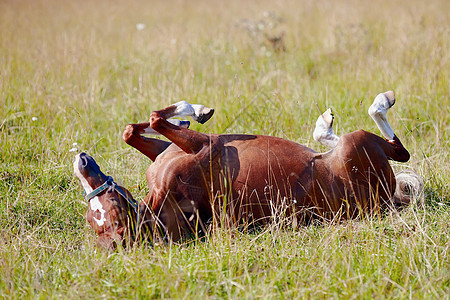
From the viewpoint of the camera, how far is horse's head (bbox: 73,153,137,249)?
276 cm

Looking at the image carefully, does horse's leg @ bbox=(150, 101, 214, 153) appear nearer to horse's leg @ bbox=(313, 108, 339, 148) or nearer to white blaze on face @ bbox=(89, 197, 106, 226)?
white blaze on face @ bbox=(89, 197, 106, 226)

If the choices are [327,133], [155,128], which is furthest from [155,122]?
[327,133]

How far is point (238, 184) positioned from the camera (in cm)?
303

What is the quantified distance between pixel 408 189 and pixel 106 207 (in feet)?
6.25

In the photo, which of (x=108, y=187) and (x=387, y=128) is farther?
(x=387, y=128)

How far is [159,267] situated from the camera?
2545mm

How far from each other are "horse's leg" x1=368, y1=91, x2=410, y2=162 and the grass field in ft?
1.18

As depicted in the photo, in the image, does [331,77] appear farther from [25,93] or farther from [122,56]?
[25,93]

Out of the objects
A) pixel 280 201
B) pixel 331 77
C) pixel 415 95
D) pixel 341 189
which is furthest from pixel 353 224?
pixel 331 77

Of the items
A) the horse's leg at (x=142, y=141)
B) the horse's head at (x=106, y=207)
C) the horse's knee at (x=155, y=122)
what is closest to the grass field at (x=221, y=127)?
the horse's head at (x=106, y=207)

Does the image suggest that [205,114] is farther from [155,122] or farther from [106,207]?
[106,207]

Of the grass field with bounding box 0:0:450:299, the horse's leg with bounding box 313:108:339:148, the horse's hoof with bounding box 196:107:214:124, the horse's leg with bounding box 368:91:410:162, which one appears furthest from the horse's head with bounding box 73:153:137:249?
the horse's leg with bounding box 368:91:410:162

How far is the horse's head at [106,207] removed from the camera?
9.05ft

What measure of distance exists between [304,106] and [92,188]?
2.67 meters
